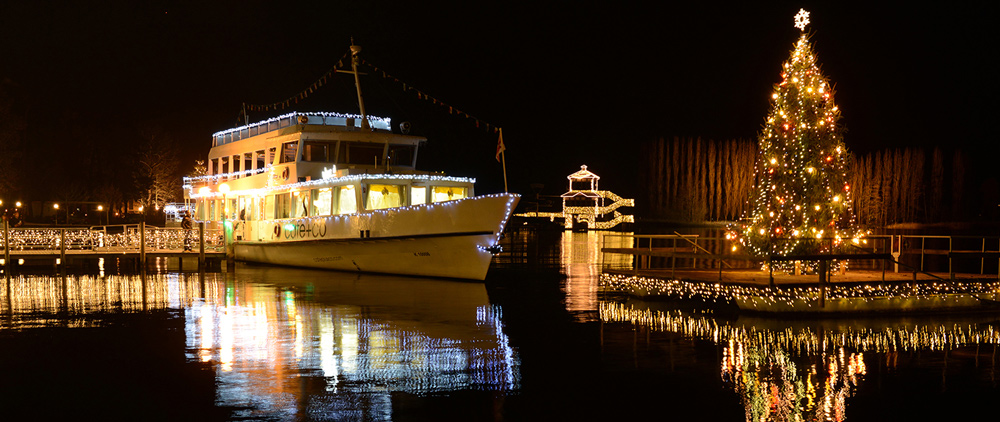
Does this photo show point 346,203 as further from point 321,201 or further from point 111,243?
point 111,243

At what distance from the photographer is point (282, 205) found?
25562 mm

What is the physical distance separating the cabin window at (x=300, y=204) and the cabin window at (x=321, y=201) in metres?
0.34

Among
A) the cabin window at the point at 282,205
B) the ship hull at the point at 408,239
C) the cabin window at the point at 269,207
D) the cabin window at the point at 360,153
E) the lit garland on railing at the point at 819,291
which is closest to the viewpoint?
the lit garland on railing at the point at 819,291

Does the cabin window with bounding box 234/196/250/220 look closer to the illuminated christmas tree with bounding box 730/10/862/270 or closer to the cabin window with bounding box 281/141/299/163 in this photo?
the cabin window with bounding box 281/141/299/163

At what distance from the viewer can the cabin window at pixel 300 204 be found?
956 inches

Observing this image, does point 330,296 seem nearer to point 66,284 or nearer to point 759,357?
point 66,284

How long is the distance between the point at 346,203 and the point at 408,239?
313 cm

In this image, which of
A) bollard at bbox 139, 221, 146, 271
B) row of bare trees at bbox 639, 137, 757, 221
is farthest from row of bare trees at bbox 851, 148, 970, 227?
bollard at bbox 139, 221, 146, 271

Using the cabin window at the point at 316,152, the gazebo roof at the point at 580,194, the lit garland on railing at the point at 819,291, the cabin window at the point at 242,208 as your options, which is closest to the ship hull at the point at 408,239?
the cabin window at the point at 316,152

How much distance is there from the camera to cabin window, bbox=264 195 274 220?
26125 millimetres

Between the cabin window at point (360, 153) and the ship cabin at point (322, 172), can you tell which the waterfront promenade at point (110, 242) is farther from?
the cabin window at point (360, 153)

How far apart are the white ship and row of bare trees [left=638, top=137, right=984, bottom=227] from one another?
45187mm

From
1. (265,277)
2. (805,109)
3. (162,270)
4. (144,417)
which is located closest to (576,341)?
(144,417)

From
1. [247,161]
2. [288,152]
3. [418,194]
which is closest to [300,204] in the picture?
[288,152]
